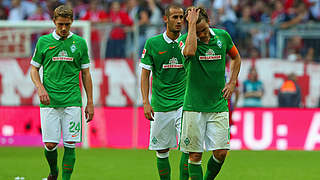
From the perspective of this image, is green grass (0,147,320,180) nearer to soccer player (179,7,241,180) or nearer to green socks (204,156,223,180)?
green socks (204,156,223,180)

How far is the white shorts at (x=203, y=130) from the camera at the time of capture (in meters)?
8.20

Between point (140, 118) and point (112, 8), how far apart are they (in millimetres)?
4165

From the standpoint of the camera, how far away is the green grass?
11375 millimetres

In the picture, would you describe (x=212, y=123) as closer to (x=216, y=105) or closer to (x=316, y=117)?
(x=216, y=105)

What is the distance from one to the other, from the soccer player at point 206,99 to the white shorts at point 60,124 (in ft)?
5.83

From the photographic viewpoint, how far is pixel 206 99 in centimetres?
820

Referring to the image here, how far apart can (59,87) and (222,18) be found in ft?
30.8

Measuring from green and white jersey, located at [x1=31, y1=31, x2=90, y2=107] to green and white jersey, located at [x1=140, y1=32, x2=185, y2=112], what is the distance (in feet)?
3.25

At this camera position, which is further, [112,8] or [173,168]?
[112,8]

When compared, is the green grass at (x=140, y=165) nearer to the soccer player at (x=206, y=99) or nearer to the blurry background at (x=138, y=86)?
the blurry background at (x=138, y=86)

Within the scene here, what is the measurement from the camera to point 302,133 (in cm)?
1634

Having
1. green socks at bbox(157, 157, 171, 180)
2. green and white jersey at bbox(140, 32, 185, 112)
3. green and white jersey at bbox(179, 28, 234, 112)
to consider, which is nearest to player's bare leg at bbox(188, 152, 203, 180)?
green and white jersey at bbox(179, 28, 234, 112)

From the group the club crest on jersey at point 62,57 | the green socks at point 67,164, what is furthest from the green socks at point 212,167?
the club crest on jersey at point 62,57

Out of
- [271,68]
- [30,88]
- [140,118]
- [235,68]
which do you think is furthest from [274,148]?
[235,68]
